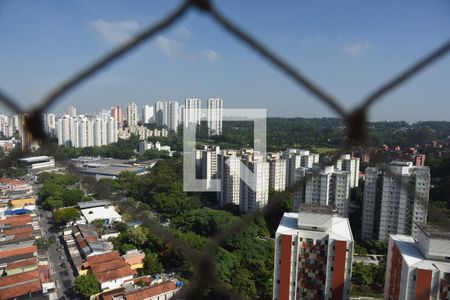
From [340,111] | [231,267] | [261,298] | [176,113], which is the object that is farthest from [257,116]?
[176,113]

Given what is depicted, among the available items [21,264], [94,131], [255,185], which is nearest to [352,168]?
[255,185]

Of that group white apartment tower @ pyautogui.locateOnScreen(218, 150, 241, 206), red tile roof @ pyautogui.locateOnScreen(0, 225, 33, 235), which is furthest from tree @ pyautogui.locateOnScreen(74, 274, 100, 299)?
white apartment tower @ pyautogui.locateOnScreen(218, 150, 241, 206)

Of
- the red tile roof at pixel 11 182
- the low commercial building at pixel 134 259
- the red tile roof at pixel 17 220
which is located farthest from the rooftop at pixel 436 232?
the red tile roof at pixel 11 182

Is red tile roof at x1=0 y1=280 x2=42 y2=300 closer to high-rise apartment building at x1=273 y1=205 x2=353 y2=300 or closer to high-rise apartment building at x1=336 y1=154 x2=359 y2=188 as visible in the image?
high-rise apartment building at x1=273 y1=205 x2=353 y2=300

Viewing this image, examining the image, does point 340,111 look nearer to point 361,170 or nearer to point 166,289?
point 166,289

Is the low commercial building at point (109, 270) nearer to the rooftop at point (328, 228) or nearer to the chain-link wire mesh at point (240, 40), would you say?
the rooftop at point (328, 228)
